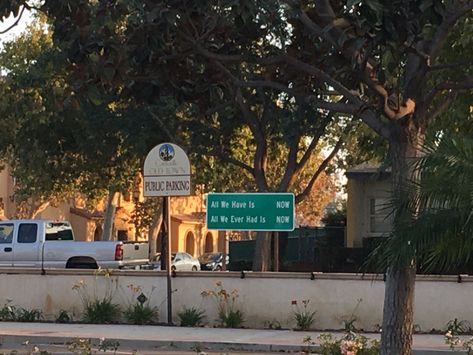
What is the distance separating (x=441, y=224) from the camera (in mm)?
7758

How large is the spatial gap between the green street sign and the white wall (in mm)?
2114

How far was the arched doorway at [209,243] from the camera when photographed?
74.0 m

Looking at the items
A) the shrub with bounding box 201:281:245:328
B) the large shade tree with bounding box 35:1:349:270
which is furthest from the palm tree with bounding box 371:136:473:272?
the shrub with bounding box 201:281:245:328

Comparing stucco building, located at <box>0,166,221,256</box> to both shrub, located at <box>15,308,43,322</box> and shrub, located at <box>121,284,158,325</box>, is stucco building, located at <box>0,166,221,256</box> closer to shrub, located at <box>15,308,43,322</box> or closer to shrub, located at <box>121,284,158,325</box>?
shrub, located at <box>15,308,43,322</box>

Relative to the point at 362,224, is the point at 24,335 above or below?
below

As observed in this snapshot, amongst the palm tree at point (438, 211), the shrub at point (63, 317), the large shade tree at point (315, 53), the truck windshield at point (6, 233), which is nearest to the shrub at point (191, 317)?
the shrub at point (63, 317)

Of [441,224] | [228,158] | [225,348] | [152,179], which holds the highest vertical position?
[228,158]

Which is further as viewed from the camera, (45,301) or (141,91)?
(45,301)

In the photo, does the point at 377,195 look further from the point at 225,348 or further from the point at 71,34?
the point at 71,34

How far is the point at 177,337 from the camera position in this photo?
51.3 ft

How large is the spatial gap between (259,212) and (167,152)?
2.57 meters

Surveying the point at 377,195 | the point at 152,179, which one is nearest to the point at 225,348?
the point at 152,179

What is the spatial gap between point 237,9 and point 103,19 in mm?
1950

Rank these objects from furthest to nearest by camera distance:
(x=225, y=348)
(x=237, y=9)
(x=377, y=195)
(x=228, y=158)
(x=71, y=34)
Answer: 1. (x=377, y=195)
2. (x=228, y=158)
3. (x=225, y=348)
4. (x=71, y=34)
5. (x=237, y=9)
